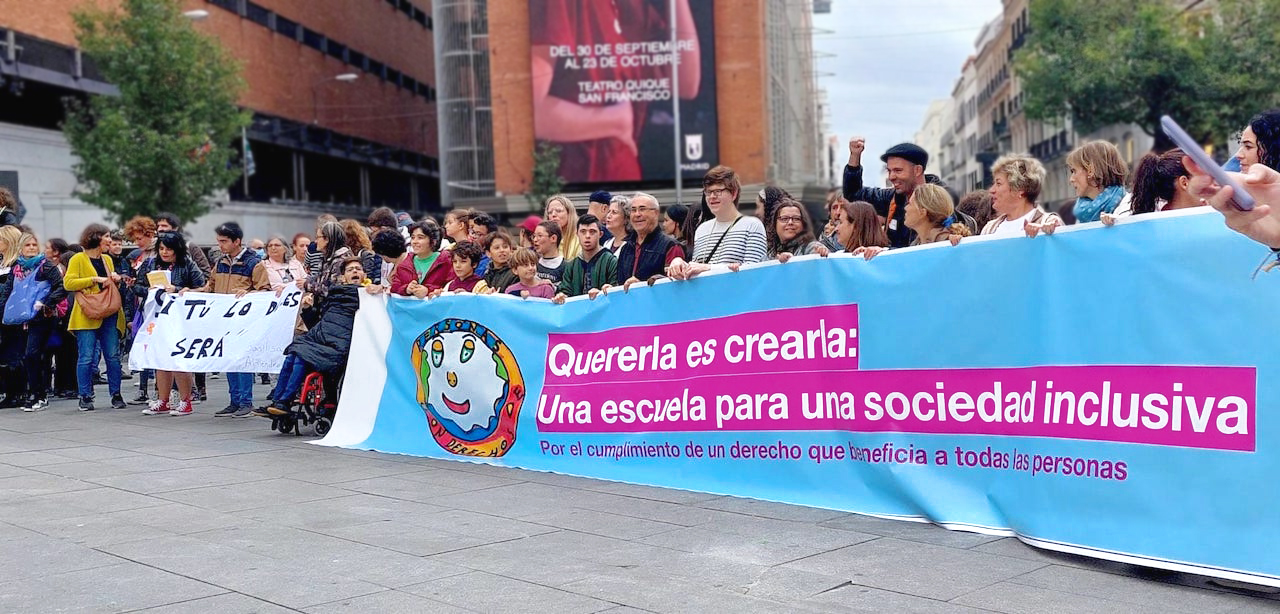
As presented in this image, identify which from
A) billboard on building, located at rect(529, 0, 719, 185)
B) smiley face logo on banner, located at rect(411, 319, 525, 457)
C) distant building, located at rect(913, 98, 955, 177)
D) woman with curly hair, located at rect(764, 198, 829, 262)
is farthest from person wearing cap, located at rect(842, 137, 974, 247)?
distant building, located at rect(913, 98, 955, 177)

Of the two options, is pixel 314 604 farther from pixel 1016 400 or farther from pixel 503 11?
pixel 503 11

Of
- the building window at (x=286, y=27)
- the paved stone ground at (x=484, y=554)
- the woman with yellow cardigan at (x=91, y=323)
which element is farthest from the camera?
the building window at (x=286, y=27)

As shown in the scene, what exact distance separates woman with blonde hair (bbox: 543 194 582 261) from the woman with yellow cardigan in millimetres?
5023

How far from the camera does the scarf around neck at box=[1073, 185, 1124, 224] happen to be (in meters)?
7.19

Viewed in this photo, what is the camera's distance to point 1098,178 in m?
7.26

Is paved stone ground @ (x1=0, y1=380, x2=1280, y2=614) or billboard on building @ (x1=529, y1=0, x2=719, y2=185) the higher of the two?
billboard on building @ (x1=529, y1=0, x2=719, y2=185)

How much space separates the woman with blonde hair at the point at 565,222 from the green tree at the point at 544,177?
40313mm

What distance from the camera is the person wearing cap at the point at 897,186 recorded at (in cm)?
880

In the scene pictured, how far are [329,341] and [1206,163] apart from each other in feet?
27.8

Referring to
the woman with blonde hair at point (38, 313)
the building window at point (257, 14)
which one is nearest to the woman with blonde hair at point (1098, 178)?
the woman with blonde hair at point (38, 313)

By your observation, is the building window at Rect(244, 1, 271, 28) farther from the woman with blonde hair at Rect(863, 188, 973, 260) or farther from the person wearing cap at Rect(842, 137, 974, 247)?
the woman with blonde hair at Rect(863, 188, 973, 260)

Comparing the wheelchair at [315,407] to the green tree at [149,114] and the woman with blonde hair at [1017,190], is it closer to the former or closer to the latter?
the woman with blonde hair at [1017,190]

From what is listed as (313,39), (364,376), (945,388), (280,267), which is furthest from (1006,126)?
(945,388)

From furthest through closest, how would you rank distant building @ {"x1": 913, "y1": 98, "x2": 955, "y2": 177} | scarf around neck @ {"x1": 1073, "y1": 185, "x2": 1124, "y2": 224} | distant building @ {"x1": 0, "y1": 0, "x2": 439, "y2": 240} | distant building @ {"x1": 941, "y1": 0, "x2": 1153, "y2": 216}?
distant building @ {"x1": 913, "y1": 98, "x2": 955, "y2": 177}
distant building @ {"x1": 941, "y1": 0, "x2": 1153, "y2": 216}
distant building @ {"x1": 0, "y1": 0, "x2": 439, "y2": 240}
scarf around neck @ {"x1": 1073, "y1": 185, "x2": 1124, "y2": 224}
